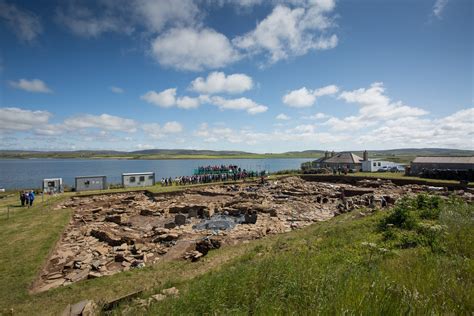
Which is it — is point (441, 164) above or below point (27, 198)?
above

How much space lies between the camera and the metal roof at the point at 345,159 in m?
55.9

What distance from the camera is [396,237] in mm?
8703

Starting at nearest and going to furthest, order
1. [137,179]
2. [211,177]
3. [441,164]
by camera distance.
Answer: [137,179]
[441,164]
[211,177]

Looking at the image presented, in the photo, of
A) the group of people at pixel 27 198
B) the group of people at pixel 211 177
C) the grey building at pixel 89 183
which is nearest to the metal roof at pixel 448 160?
the group of people at pixel 211 177

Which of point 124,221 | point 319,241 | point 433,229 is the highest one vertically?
point 433,229

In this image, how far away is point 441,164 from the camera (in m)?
41.5

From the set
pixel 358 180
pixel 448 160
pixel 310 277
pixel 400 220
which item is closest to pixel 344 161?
pixel 358 180

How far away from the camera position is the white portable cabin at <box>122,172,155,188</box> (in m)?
35.2

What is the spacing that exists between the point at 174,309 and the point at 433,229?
293 inches

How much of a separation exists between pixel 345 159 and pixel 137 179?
4354 cm

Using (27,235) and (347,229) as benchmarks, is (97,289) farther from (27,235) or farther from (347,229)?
(347,229)

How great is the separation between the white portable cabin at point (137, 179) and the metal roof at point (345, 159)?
40.4m

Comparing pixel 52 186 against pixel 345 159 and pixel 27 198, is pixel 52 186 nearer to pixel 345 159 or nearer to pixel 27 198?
pixel 27 198

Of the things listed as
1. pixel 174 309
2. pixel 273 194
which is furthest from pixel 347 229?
pixel 273 194
